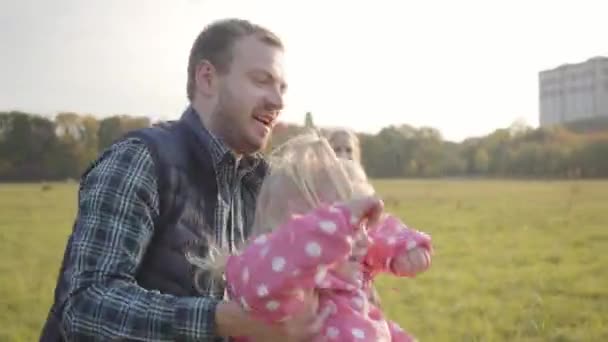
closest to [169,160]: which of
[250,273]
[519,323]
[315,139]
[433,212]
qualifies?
[315,139]

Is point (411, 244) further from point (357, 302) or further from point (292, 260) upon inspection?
point (292, 260)

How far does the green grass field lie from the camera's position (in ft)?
21.8

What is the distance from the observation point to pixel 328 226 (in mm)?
1442

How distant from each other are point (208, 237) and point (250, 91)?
0.48m

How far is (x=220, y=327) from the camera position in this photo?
1.63 meters

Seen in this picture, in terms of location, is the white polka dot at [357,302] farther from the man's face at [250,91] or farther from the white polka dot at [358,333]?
the man's face at [250,91]

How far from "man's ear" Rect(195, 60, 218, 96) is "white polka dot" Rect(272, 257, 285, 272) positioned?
84 centimetres

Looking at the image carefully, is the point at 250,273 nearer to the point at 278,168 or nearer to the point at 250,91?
the point at 278,168

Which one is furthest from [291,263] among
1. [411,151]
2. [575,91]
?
[575,91]

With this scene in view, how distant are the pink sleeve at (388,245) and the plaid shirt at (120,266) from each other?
1.89 feet

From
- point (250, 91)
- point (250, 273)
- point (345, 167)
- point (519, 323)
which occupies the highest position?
point (250, 91)

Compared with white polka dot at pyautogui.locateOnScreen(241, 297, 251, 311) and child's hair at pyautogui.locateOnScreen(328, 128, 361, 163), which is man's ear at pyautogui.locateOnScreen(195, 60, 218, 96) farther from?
child's hair at pyautogui.locateOnScreen(328, 128, 361, 163)

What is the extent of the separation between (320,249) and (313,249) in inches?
0.6

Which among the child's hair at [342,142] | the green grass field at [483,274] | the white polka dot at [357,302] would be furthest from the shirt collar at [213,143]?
the green grass field at [483,274]
